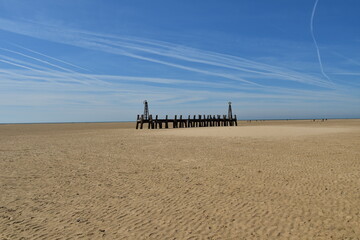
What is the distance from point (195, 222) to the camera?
18.2 ft

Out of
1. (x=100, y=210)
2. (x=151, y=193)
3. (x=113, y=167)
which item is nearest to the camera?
(x=100, y=210)

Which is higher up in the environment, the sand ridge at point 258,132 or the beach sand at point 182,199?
the sand ridge at point 258,132

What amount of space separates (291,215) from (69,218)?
451cm

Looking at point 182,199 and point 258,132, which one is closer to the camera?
point 182,199

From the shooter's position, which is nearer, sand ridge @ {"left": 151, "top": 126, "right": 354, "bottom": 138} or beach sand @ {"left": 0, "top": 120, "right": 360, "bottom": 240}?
beach sand @ {"left": 0, "top": 120, "right": 360, "bottom": 240}

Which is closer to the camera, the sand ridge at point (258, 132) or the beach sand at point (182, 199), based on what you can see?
the beach sand at point (182, 199)

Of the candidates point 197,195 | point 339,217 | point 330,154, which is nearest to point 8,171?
point 197,195

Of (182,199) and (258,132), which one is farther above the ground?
(258,132)

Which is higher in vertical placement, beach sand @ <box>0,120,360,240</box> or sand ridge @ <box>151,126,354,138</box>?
sand ridge @ <box>151,126,354,138</box>

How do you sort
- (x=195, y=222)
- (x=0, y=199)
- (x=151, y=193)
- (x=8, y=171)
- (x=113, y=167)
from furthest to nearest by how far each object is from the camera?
1. (x=113, y=167)
2. (x=8, y=171)
3. (x=151, y=193)
4. (x=0, y=199)
5. (x=195, y=222)

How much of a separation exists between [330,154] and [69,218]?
12.2 m

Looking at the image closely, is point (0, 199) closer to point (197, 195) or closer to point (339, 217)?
point (197, 195)

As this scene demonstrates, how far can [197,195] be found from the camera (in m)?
7.37

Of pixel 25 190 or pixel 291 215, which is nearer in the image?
pixel 291 215
